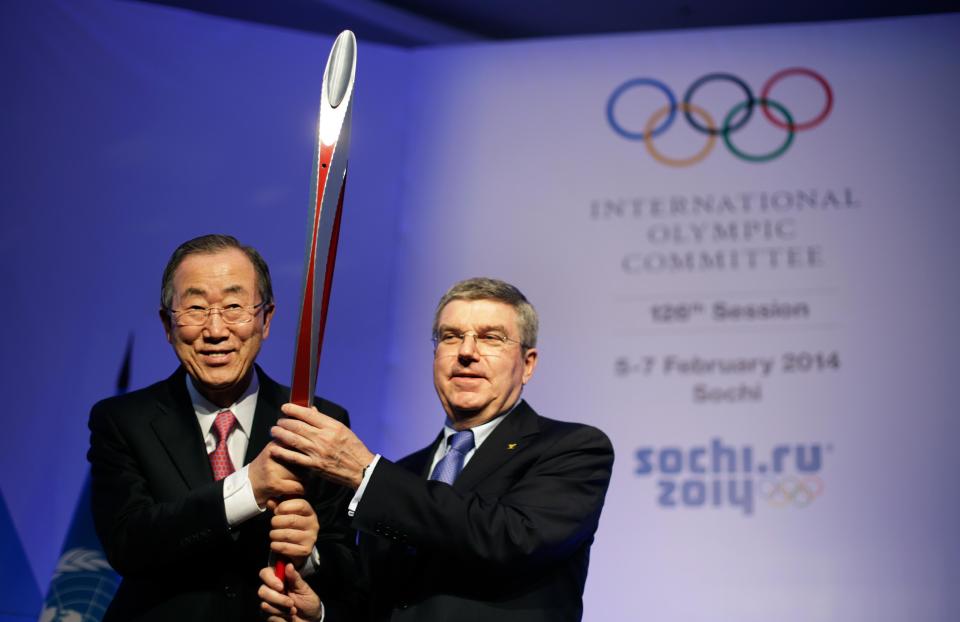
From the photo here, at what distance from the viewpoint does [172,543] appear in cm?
201

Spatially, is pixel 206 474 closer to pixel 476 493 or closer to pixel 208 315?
pixel 208 315

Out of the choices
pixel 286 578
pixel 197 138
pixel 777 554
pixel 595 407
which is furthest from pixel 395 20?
pixel 286 578

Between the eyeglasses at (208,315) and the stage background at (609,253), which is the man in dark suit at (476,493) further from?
the stage background at (609,253)

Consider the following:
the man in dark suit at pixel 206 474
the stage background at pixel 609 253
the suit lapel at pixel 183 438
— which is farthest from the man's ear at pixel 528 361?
the stage background at pixel 609 253

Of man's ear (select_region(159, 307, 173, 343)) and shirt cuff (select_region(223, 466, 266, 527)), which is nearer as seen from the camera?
shirt cuff (select_region(223, 466, 266, 527))

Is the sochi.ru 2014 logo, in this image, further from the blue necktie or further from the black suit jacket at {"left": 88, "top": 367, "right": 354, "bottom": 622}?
the black suit jacket at {"left": 88, "top": 367, "right": 354, "bottom": 622}

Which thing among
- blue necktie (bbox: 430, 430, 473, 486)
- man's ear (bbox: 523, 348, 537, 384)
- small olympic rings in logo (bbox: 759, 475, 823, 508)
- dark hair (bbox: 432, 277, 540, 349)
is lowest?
small olympic rings in logo (bbox: 759, 475, 823, 508)

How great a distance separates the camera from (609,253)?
4.16 m

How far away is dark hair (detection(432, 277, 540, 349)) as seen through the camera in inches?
100

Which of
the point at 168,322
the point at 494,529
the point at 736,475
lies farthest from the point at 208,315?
the point at 736,475

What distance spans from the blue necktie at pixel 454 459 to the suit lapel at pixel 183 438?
0.48 metres

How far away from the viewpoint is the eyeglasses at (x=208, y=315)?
2232 millimetres

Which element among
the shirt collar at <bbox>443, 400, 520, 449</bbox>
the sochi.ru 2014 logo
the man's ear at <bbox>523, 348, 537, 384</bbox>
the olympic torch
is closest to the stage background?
the sochi.ru 2014 logo

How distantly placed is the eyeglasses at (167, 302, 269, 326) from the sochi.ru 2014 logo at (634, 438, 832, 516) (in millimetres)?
1987
